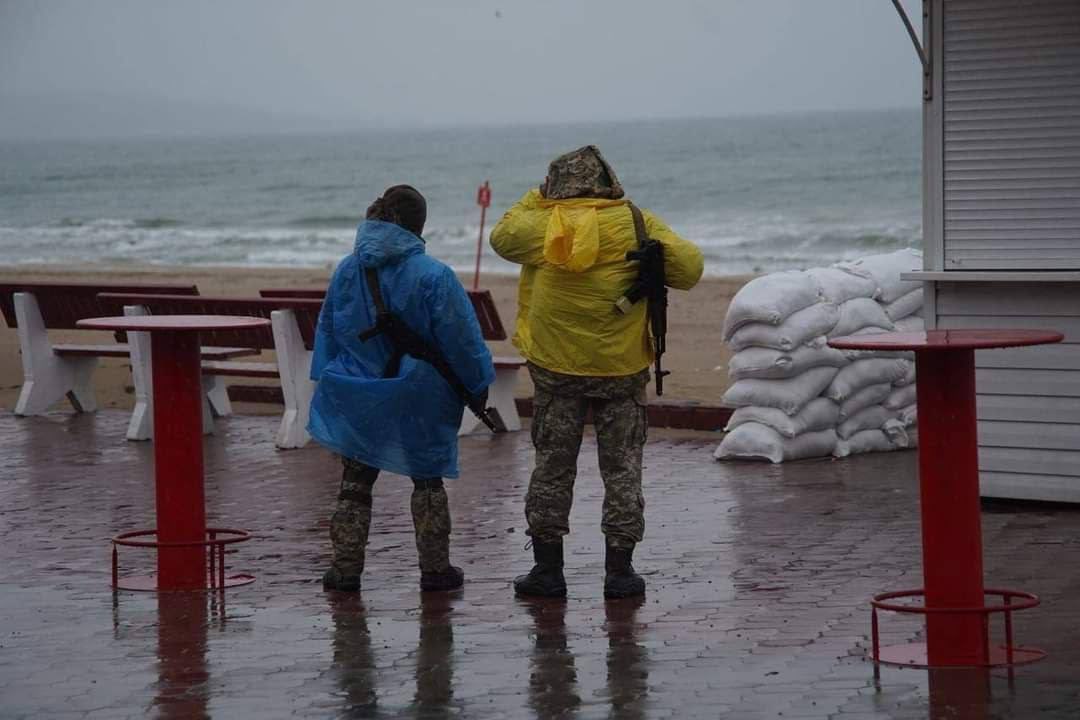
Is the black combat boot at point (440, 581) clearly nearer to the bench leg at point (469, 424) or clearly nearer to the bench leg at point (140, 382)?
the bench leg at point (469, 424)

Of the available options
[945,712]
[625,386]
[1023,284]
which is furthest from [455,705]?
[1023,284]

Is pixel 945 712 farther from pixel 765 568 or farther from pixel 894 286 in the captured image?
pixel 894 286

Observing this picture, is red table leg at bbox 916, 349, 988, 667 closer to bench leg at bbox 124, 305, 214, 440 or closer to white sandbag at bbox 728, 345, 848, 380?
white sandbag at bbox 728, 345, 848, 380

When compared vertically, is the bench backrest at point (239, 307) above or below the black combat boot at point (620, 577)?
above

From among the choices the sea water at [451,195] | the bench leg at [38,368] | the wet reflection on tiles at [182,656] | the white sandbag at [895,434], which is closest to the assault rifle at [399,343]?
the wet reflection on tiles at [182,656]

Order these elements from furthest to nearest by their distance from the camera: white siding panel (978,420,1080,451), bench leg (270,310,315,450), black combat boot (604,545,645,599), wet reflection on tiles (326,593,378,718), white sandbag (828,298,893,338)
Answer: bench leg (270,310,315,450) → white sandbag (828,298,893,338) → white siding panel (978,420,1080,451) → black combat boot (604,545,645,599) → wet reflection on tiles (326,593,378,718)

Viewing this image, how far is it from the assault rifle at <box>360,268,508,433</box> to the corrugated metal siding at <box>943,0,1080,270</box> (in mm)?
2858

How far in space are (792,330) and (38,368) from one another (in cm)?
559

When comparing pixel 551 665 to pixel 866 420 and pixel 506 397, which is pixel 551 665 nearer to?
pixel 866 420

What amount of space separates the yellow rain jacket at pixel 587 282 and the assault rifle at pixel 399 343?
0.33 m

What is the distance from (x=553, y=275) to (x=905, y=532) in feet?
7.30

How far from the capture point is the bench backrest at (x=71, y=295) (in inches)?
500

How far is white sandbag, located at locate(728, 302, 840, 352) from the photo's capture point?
1039cm

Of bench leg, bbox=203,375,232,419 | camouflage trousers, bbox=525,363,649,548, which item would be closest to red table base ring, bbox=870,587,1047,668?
camouflage trousers, bbox=525,363,649,548
